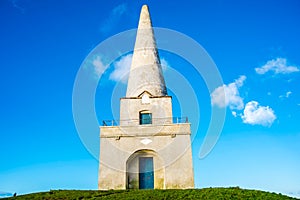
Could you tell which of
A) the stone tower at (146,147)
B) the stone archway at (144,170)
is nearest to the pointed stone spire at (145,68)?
the stone tower at (146,147)

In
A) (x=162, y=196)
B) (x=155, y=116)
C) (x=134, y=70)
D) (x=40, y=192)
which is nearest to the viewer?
(x=162, y=196)

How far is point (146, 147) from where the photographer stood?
2411cm

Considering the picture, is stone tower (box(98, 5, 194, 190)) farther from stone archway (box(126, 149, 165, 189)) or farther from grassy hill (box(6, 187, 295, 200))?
grassy hill (box(6, 187, 295, 200))

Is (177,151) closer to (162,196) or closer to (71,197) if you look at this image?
(162,196)

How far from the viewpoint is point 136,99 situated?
26.7m

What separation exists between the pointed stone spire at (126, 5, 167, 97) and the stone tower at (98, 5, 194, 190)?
20 cm

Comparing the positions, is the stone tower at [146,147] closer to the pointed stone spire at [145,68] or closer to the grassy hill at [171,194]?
the pointed stone spire at [145,68]

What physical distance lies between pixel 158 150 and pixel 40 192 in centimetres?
850

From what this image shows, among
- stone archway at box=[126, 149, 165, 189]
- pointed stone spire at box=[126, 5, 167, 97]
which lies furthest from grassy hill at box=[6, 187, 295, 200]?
pointed stone spire at box=[126, 5, 167, 97]

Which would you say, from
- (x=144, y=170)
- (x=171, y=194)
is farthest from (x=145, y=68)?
(x=171, y=194)

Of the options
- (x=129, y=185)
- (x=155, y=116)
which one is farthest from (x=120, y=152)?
(x=155, y=116)

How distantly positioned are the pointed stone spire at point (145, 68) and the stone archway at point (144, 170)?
5183 millimetres

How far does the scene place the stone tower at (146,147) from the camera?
2331 centimetres

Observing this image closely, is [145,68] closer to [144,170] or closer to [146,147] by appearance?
[146,147]
